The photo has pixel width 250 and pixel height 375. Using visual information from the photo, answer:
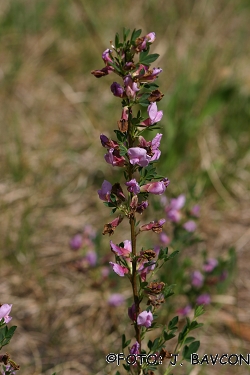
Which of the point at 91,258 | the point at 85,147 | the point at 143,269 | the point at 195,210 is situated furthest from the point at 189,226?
the point at 85,147

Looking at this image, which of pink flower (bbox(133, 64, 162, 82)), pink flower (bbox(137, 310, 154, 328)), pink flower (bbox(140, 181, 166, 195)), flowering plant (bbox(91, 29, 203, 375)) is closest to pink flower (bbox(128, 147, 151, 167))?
flowering plant (bbox(91, 29, 203, 375))

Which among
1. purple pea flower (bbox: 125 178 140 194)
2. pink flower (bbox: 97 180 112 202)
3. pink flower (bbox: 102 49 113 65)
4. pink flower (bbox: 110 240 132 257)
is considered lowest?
pink flower (bbox: 110 240 132 257)

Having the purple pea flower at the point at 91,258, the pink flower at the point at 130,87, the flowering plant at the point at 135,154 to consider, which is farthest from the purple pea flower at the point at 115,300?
the pink flower at the point at 130,87

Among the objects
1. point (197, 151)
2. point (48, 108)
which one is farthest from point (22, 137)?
point (197, 151)

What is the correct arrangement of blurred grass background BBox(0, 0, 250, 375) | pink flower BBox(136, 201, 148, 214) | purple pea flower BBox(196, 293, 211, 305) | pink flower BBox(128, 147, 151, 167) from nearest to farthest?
pink flower BBox(128, 147, 151, 167) → pink flower BBox(136, 201, 148, 214) → purple pea flower BBox(196, 293, 211, 305) → blurred grass background BBox(0, 0, 250, 375)

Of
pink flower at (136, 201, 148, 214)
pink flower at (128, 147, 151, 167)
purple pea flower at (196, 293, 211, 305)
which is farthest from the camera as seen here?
purple pea flower at (196, 293, 211, 305)

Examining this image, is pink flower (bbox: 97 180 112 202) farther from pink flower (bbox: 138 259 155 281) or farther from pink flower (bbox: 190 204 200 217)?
pink flower (bbox: 190 204 200 217)

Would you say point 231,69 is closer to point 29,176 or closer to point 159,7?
point 159,7
